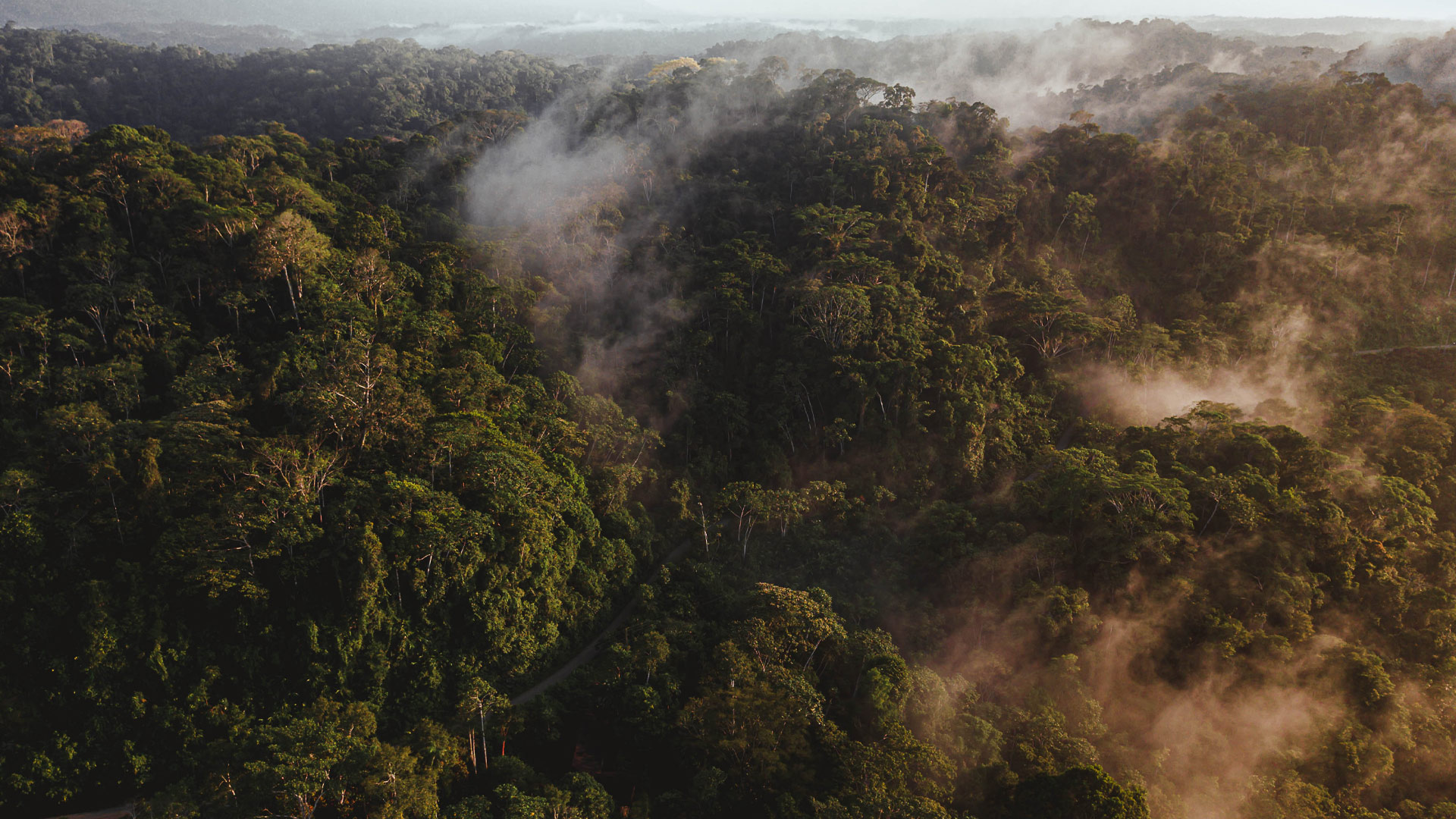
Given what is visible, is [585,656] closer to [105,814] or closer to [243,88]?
[105,814]

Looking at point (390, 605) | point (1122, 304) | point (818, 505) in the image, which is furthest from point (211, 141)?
point (1122, 304)

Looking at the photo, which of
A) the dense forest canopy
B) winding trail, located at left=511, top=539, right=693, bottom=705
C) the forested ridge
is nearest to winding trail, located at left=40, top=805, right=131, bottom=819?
the forested ridge

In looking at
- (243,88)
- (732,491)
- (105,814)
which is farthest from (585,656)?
(243,88)

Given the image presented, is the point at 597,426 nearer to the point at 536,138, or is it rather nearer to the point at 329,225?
the point at 329,225

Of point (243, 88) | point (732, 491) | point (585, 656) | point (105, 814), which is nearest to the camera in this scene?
point (105, 814)

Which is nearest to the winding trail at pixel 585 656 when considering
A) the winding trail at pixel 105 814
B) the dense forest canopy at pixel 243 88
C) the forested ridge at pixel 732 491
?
the forested ridge at pixel 732 491

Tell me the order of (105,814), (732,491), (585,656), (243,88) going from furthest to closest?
(243,88), (732,491), (585,656), (105,814)
